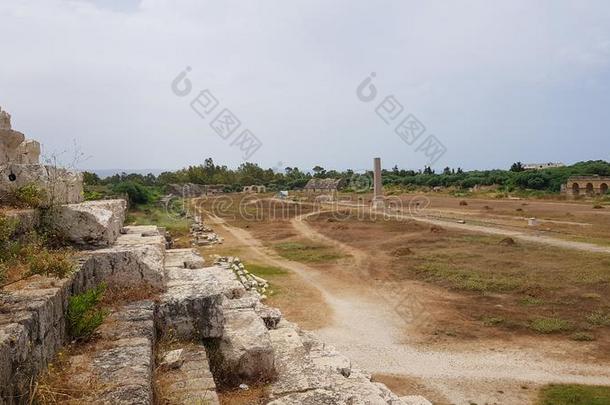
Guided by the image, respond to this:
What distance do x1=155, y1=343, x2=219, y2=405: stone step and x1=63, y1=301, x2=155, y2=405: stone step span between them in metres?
0.25

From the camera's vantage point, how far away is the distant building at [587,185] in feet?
163

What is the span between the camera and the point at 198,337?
4969 mm

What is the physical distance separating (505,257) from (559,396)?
1184cm

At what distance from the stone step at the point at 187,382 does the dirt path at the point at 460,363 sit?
4.93 meters

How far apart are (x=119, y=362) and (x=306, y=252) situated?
768 inches

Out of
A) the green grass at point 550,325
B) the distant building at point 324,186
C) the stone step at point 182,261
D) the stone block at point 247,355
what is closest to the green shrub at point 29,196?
the stone step at point 182,261

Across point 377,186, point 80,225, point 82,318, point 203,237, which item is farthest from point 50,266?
point 377,186

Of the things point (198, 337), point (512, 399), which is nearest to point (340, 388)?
point (198, 337)

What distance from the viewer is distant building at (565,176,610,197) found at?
49.7m

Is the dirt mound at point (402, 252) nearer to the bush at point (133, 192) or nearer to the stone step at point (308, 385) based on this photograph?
the stone step at point (308, 385)

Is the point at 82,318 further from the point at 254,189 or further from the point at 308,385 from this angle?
the point at 254,189

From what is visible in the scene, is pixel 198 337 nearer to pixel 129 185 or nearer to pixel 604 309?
pixel 604 309

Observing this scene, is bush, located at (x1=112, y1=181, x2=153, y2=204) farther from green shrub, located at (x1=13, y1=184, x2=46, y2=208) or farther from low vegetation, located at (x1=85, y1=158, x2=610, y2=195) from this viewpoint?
green shrub, located at (x1=13, y1=184, x2=46, y2=208)

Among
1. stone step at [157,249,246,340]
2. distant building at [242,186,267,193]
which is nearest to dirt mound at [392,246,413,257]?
stone step at [157,249,246,340]
